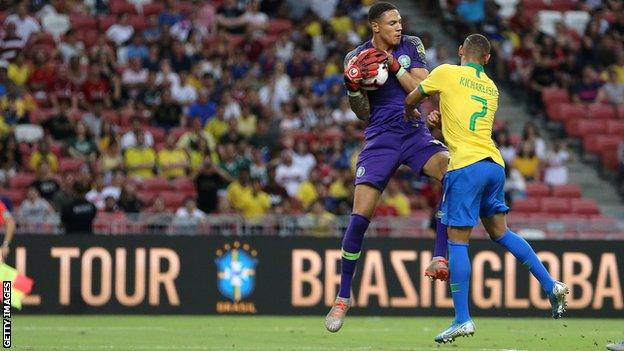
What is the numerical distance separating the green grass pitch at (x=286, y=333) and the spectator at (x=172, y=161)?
13.6ft

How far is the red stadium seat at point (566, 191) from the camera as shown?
2319 centimetres

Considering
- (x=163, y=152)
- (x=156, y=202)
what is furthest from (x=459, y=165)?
(x=163, y=152)

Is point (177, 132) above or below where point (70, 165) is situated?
above

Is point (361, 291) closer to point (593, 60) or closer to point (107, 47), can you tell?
point (107, 47)

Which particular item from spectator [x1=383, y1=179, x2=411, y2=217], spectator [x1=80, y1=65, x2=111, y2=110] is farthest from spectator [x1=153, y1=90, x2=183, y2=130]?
spectator [x1=383, y1=179, x2=411, y2=217]

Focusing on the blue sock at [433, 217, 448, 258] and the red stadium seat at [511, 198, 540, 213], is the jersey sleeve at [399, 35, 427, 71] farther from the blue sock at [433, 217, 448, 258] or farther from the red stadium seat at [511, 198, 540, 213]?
the red stadium seat at [511, 198, 540, 213]

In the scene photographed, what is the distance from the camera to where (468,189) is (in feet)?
38.4

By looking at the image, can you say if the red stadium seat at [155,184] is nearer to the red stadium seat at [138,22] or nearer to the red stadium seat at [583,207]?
the red stadium seat at [138,22]

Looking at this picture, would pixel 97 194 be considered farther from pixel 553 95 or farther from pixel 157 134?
pixel 553 95

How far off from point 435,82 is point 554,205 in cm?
1161

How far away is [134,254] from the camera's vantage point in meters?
19.1

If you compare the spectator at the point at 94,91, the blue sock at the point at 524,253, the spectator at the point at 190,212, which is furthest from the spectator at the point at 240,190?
the blue sock at the point at 524,253

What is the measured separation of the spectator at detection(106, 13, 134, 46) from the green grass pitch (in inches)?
317

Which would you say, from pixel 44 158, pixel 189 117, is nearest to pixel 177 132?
pixel 189 117
